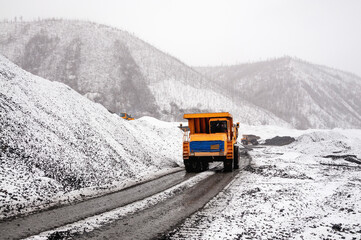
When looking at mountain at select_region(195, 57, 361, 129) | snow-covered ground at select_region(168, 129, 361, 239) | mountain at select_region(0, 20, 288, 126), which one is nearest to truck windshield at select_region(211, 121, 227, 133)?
snow-covered ground at select_region(168, 129, 361, 239)

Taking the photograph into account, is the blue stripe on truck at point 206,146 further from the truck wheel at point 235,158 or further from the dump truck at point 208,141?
the truck wheel at point 235,158

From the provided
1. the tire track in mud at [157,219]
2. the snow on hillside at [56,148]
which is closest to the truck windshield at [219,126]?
the snow on hillside at [56,148]

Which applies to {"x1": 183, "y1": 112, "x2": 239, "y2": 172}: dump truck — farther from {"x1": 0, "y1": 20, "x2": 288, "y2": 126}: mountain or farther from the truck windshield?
{"x1": 0, "y1": 20, "x2": 288, "y2": 126}: mountain

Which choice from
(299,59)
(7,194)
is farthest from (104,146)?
(299,59)

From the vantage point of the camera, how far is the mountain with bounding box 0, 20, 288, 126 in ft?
264

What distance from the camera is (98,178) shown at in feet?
31.3

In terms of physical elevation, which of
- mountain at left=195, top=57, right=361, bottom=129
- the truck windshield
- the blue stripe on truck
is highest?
mountain at left=195, top=57, right=361, bottom=129

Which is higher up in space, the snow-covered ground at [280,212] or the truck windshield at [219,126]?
the truck windshield at [219,126]

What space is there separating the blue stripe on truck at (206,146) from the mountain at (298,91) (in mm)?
99375

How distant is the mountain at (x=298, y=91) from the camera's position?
11200cm

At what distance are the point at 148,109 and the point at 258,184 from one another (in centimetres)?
6850

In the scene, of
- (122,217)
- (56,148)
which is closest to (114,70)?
(56,148)

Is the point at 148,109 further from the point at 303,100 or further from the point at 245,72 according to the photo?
the point at 245,72

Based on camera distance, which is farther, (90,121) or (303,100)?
(303,100)
